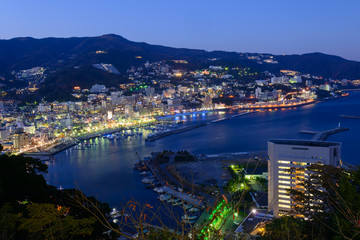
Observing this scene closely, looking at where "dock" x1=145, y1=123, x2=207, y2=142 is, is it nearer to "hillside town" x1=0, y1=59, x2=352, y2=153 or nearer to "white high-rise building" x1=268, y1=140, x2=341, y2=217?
"hillside town" x1=0, y1=59, x2=352, y2=153

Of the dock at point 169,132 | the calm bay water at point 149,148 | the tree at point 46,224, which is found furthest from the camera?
the dock at point 169,132

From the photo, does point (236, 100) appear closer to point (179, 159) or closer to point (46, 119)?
point (46, 119)

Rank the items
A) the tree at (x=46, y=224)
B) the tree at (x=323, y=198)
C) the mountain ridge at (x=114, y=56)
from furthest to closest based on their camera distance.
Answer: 1. the mountain ridge at (x=114, y=56)
2. the tree at (x=323, y=198)
3. the tree at (x=46, y=224)

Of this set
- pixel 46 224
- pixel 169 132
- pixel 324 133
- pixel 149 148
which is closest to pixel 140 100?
pixel 169 132

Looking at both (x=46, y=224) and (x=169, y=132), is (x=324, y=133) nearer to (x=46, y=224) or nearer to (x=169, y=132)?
(x=169, y=132)

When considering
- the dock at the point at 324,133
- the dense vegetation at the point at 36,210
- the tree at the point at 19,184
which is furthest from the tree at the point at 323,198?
the dock at the point at 324,133

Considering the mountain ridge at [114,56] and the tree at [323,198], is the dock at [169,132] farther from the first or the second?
the mountain ridge at [114,56]

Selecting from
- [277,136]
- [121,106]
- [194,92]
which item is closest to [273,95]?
[194,92]

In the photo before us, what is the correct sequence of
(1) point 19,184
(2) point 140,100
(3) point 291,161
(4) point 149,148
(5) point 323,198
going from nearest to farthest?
(1) point 19,184
(5) point 323,198
(3) point 291,161
(4) point 149,148
(2) point 140,100
